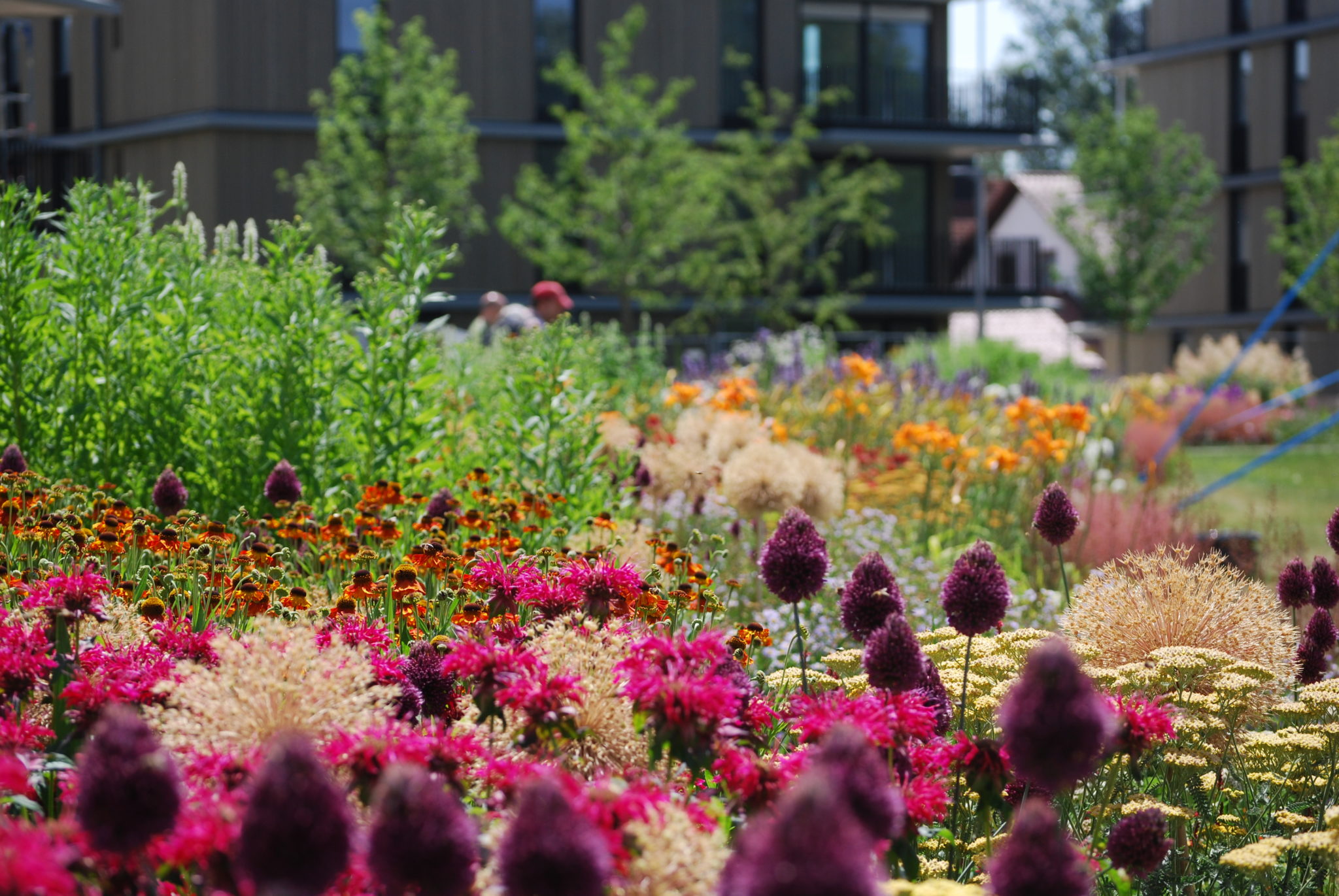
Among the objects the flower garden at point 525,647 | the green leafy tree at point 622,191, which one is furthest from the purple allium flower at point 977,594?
the green leafy tree at point 622,191

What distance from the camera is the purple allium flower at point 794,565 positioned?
3.38m

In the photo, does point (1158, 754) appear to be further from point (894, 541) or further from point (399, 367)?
point (894, 541)

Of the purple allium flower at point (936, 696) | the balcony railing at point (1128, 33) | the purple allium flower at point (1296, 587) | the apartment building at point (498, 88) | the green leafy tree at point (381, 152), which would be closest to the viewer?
the purple allium flower at point (936, 696)

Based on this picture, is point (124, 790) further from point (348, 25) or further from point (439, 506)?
point (348, 25)

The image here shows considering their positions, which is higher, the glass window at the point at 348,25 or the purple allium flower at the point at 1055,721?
the glass window at the point at 348,25

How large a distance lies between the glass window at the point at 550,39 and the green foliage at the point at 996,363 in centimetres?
1142

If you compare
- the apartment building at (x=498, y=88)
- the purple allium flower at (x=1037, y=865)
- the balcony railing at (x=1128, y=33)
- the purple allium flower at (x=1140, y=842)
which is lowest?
the purple allium flower at (x=1140, y=842)

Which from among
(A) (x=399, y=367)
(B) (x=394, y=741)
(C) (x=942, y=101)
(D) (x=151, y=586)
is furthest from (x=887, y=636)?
(C) (x=942, y=101)

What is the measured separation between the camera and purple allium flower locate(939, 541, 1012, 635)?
3.20 metres

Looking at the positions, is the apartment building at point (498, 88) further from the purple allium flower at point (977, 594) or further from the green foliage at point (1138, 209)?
the purple allium flower at point (977, 594)

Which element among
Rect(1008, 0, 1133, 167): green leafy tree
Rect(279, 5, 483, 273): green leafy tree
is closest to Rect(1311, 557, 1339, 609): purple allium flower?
Rect(279, 5, 483, 273): green leafy tree

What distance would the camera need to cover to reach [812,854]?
1535 mm

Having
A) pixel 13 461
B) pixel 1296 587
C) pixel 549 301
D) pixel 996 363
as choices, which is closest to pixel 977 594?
pixel 1296 587

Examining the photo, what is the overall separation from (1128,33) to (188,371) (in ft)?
137
